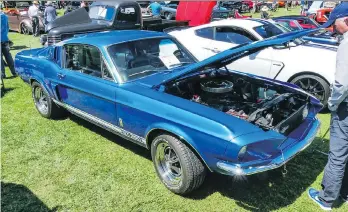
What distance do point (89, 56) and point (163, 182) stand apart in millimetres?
1973

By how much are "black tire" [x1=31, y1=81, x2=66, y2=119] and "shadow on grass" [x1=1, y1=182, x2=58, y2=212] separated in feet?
5.61

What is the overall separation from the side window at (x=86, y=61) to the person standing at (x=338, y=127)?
2.45m

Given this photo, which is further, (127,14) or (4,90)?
(127,14)

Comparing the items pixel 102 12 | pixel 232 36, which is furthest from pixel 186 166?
pixel 102 12

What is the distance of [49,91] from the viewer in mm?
4836

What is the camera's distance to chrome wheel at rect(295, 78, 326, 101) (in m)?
5.39

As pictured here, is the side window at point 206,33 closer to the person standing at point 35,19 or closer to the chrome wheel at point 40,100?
the chrome wheel at point 40,100

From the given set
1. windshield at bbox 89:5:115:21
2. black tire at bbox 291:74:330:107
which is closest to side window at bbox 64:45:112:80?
black tire at bbox 291:74:330:107

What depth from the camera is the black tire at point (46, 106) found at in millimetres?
5010

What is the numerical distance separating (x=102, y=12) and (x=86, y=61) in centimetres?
551

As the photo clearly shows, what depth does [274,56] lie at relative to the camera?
18.9 feet

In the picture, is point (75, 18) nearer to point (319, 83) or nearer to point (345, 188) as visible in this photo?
point (319, 83)

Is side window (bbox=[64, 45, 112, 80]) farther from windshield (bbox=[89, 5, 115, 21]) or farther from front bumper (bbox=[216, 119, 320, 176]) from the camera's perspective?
windshield (bbox=[89, 5, 115, 21])

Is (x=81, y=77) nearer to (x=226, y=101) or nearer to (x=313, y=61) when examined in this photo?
(x=226, y=101)
